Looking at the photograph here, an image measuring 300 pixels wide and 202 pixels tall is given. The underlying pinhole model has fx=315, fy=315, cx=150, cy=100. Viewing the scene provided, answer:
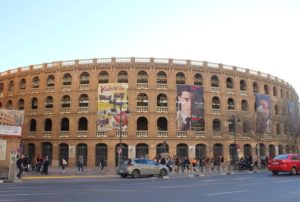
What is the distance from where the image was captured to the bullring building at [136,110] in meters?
42.6

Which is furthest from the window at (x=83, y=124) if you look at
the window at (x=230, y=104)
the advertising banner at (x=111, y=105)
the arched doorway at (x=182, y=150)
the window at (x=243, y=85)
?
the window at (x=243, y=85)

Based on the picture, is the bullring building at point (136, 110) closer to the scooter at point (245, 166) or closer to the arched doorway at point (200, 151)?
the arched doorway at point (200, 151)

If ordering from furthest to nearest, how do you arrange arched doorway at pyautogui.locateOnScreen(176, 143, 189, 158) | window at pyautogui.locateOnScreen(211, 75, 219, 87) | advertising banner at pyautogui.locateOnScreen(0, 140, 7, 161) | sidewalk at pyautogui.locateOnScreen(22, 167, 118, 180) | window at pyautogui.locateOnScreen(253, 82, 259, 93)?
1. window at pyautogui.locateOnScreen(253, 82, 259, 93)
2. window at pyautogui.locateOnScreen(211, 75, 219, 87)
3. arched doorway at pyautogui.locateOnScreen(176, 143, 189, 158)
4. sidewalk at pyautogui.locateOnScreen(22, 167, 118, 180)
5. advertising banner at pyautogui.locateOnScreen(0, 140, 7, 161)

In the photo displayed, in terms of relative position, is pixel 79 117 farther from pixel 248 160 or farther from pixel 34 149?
pixel 248 160

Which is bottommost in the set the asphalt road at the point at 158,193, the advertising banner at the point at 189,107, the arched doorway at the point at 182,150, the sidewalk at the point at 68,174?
the sidewalk at the point at 68,174

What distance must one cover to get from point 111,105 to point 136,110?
3451 mm

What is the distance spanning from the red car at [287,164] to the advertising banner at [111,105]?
2251cm

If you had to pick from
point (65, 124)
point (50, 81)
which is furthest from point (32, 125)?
point (50, 81)

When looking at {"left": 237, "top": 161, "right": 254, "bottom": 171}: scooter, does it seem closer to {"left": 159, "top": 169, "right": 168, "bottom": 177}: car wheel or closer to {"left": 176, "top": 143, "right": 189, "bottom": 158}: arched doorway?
{"left": 176, "top": 143, "right": 189, "bottom": 158}: arched doorway

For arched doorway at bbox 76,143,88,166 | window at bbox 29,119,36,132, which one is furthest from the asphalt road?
window at bbox 29,119,36,132

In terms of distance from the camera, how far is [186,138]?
43.6 metres

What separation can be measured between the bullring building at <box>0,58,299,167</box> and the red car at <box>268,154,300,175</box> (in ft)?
58.2

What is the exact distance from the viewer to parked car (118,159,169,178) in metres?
25.0

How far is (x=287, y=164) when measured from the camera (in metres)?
23.3
